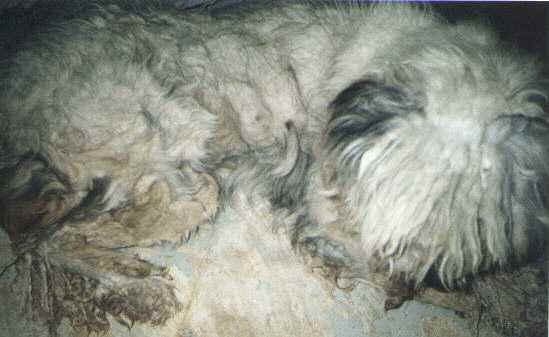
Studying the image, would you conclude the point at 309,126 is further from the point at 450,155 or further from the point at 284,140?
the point at 450,155

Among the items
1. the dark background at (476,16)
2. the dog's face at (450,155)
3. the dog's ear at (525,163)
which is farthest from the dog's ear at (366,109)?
the dark background at (476,16)

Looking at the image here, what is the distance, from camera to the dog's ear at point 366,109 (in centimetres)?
164

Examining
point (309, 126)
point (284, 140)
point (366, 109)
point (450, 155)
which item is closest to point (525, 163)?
point (450, 155)

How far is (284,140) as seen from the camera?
210 cm

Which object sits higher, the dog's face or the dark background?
the dark background

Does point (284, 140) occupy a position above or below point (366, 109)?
below

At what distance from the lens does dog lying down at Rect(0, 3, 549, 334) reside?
5.24 feet

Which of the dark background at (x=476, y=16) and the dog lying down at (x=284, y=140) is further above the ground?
the dark background at (x=476, y=16)

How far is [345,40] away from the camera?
1969 millimetres

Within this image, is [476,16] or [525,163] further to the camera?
[476,16]

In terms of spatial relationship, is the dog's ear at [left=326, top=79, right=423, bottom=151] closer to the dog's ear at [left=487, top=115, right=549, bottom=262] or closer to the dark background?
the dog's ear at [left=487, top=115, right=549, bottom=262]

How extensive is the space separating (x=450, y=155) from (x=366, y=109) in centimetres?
38

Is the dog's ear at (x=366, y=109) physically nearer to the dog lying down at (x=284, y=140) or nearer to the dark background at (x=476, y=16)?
the dog lying down at (x=284, y=140)

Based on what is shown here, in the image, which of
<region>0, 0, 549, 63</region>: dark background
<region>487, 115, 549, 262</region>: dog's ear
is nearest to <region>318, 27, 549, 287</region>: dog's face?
<region>487, 115, 549, 262</region>: dog's ear
